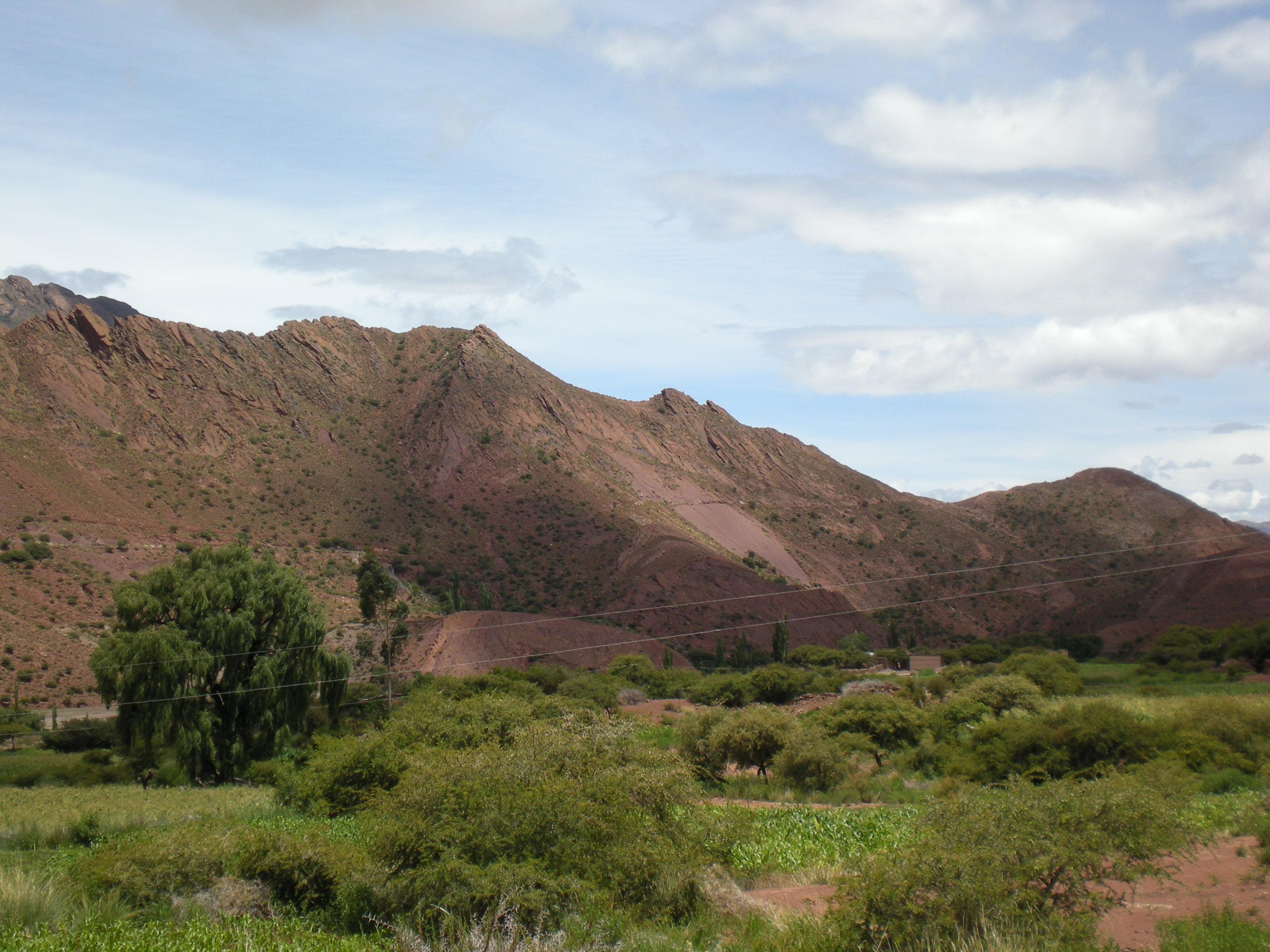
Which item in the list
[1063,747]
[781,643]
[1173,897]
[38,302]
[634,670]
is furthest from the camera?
[38,302]

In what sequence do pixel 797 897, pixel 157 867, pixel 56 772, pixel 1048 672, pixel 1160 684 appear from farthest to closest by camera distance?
pixel 1160 684, pixel 1048 672, pixel 56 772, pixel 797 897, pixel 157 867

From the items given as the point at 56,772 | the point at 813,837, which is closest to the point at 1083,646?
the point at 813,837

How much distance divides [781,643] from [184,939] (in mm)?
66498

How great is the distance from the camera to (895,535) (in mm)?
116438

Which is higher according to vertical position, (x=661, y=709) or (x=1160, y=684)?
(x=1160, y=684)

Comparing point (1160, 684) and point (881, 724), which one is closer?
point (881, 724)

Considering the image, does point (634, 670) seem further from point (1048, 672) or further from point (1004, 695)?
point (1004, 695)

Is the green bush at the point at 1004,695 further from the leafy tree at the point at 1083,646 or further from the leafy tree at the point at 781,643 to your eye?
the leafy tree at the point at 1083,646

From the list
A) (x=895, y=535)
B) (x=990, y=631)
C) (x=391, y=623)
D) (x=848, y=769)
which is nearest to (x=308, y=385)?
(x=391, y=623)

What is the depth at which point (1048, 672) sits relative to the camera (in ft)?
174

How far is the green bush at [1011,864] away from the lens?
34.7 feet

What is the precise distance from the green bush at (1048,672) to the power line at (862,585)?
28.5m

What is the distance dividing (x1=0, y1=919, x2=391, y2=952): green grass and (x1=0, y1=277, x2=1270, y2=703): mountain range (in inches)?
1895

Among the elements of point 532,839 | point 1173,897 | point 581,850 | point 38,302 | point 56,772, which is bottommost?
point 56,772
